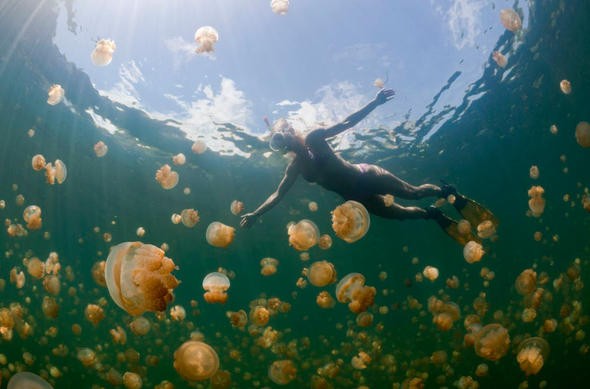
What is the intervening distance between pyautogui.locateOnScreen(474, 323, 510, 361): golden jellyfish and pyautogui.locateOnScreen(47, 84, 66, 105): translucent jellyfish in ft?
45.0

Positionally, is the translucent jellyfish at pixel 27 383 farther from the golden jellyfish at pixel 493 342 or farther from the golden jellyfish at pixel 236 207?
the golden jellyfish at pixel 236 207

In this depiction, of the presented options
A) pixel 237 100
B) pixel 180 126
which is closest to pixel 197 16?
pixel 237 100

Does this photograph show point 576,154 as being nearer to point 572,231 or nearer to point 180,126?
point 572,231

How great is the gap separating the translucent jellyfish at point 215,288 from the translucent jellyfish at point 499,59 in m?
11.1

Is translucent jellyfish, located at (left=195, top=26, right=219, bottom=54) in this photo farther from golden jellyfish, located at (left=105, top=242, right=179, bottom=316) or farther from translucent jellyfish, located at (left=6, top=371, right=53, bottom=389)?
translucent jellyfish, located at (left=6, top=371, right=53, bottom=389)

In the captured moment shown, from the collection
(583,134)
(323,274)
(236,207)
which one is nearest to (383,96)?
(323,274)

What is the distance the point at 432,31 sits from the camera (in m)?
12.2

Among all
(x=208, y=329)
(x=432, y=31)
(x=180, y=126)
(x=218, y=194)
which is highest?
(x=432, y=31)

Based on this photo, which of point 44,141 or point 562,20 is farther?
point 44,141

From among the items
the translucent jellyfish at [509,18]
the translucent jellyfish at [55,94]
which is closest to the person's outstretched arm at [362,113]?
the translucent jellyfish at [509,18]

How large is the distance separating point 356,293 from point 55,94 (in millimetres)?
11738

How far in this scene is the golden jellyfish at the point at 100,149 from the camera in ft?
51.9

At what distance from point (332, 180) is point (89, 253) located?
23.8 metres

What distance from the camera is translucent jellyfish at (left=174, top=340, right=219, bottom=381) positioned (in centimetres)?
609
